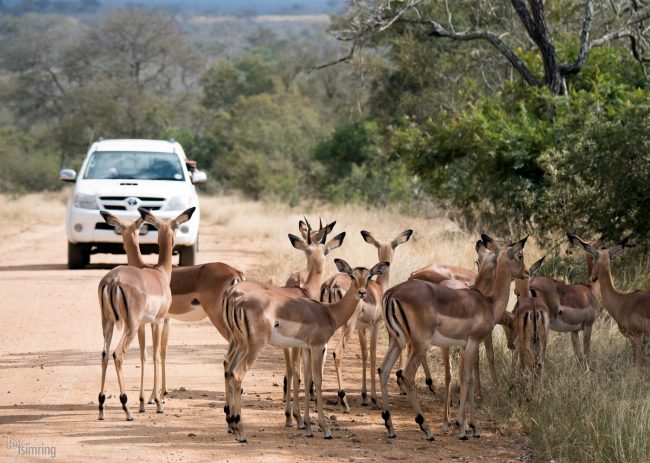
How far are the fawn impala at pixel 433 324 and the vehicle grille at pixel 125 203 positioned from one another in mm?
9187

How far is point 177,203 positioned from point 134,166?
1.43 metres

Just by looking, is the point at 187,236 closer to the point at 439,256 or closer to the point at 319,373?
the point at 439,256

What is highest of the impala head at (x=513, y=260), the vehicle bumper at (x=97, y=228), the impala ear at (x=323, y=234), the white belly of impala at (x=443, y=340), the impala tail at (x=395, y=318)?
the impala head at (x=513, y=260)

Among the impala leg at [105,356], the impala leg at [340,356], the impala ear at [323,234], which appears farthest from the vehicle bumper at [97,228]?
the impala leg at [105,356]

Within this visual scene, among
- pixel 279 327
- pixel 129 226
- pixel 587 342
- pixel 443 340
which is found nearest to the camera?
pixel 279 327

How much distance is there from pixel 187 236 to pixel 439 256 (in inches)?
151

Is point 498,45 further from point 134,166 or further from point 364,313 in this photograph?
point 364,313

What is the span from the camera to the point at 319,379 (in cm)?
780

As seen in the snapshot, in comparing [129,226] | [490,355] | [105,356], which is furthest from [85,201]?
[490,355]

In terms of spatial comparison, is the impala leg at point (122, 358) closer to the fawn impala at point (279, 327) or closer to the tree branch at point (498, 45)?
the fawn impala at point (279, 327)

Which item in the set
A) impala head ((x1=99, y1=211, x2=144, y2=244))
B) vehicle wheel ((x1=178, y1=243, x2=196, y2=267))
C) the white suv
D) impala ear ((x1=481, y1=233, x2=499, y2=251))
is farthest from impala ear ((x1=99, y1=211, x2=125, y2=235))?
vehicle wheel ((x1=178, y1=243, x2=196, y2=267))

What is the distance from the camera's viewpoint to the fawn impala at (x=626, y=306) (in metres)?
9.27

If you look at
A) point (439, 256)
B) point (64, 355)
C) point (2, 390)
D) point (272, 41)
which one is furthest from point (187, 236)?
point (272, 41)

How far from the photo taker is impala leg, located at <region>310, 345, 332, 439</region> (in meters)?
7.69
